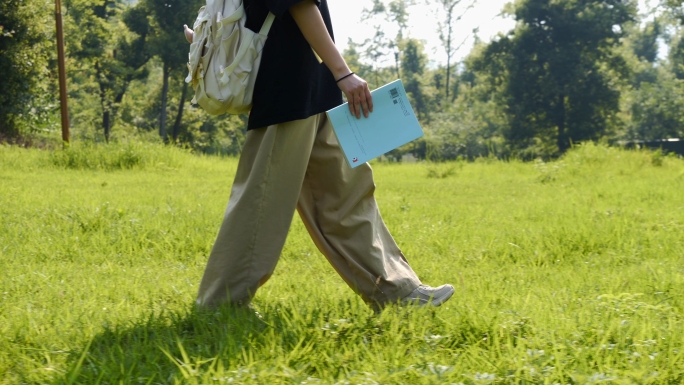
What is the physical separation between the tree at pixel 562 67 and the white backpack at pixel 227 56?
42.4 metres

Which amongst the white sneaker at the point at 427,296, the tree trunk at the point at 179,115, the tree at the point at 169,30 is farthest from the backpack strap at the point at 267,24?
the tree trunk at the point at 179,115

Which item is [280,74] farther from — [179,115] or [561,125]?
[561,125]

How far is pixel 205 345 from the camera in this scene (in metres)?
2.41

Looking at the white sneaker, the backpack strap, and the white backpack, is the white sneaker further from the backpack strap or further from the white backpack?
the backpack strap

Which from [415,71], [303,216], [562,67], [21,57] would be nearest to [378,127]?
[303,216]

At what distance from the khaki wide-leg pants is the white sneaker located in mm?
25

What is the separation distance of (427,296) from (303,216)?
0.58 meters

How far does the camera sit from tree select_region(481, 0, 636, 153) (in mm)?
42875

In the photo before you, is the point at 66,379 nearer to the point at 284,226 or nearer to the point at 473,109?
the point at 284,226

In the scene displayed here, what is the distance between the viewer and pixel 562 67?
4303 centimetres

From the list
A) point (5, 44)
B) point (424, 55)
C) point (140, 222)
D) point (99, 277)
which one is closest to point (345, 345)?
point (99, 277)

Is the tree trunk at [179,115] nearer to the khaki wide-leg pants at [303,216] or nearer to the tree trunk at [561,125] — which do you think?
the tree trunk at [561,125]

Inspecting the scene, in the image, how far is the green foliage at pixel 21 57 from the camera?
989 inches

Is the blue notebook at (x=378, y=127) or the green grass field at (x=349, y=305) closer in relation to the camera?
the green grass field at (x=349, y=305)
